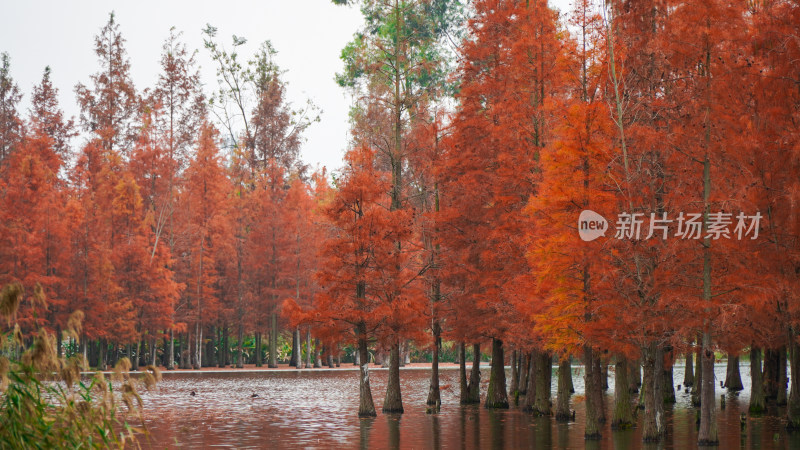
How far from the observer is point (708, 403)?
25219 millimetres

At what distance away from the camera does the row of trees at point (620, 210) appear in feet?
83.9

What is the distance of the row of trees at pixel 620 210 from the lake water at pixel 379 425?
1541 millimetres

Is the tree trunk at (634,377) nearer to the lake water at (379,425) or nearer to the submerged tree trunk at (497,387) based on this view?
the lake water at (379,425)

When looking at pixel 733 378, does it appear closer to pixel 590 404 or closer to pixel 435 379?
pixel 435 379

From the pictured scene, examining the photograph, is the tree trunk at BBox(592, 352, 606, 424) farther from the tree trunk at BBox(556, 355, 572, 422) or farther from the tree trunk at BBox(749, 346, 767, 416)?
the tree trunk at BBox(749, 346, 767, 416)

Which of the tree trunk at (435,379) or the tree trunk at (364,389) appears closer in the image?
the tree trunk at (364,389)

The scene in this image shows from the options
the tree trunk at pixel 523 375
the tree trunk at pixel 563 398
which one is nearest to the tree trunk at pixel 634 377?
the tree trunk at pixel 523 375

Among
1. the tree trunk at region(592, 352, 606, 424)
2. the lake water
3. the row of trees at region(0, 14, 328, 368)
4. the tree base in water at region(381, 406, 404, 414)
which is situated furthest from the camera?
the row of trees at region(0, 14, 328, 368)

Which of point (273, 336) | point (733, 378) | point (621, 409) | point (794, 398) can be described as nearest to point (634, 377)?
point (733, 378)

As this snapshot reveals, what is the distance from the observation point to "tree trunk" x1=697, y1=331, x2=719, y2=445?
25.1 m

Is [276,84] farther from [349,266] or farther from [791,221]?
[791,221]

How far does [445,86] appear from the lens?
77438mm

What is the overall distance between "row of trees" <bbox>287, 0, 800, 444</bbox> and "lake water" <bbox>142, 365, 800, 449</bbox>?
1.54 metres

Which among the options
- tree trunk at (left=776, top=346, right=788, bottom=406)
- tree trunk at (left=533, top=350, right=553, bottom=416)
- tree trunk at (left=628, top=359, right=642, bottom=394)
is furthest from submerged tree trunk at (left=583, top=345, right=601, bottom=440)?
tree trunk at (left=628, top=359, right=642, bottom=394)
